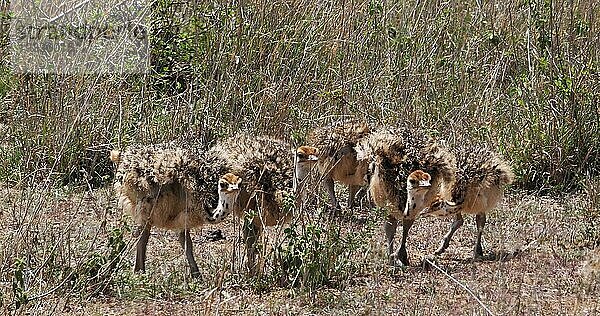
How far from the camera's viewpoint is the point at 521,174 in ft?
26.1

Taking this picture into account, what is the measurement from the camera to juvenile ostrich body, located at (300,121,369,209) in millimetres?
7133

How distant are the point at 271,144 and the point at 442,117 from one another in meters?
2.65

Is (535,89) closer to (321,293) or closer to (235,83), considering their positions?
(235,83)

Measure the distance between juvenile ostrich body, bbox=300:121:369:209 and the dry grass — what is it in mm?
524

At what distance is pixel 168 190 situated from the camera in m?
5.94

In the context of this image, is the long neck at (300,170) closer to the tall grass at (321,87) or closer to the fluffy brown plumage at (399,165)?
the fluffy brown plumage at (399,165)

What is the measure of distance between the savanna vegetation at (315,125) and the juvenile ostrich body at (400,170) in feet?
0.44

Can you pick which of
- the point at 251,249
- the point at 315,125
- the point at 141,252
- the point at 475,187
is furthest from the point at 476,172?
the point at 141,252

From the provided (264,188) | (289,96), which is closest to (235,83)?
(289,96)

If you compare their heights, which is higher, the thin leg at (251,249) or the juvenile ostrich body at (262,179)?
the juvenile ostrich body at (262,179)

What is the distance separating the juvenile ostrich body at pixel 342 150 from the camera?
7133 mm

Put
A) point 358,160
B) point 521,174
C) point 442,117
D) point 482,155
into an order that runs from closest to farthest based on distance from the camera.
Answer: point 482,155, point 358,160, point 521,174, point 442,117

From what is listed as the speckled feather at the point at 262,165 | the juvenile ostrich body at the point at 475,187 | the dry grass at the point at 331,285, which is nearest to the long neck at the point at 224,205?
the dry grass at the point at 331,285

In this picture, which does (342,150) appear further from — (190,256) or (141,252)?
(141,252)
